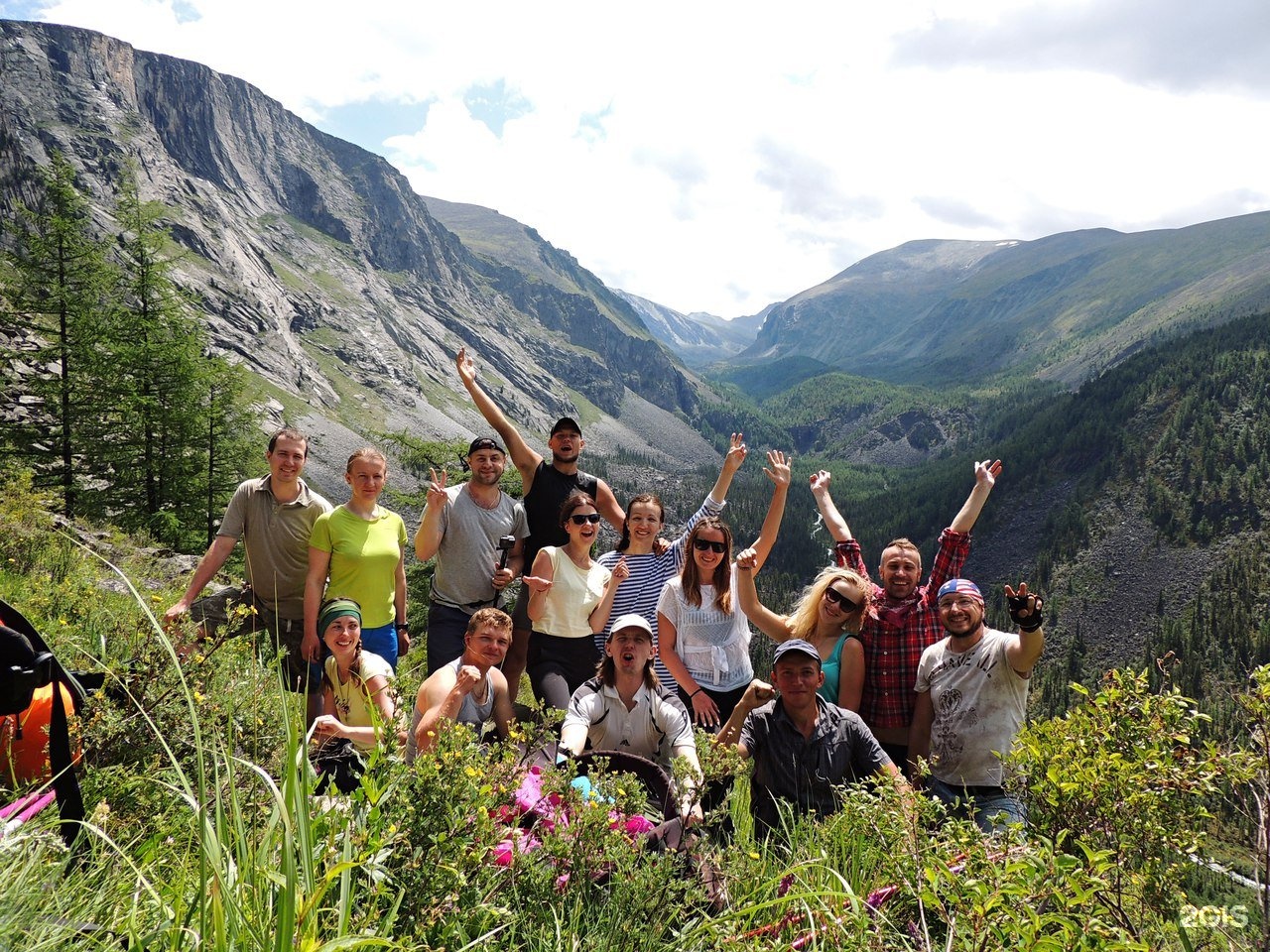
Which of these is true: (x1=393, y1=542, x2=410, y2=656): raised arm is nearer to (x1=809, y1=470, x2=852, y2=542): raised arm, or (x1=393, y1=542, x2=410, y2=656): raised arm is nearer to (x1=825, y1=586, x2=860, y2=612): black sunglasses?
(x1=825, y1=586, x2=860, y2=612): black sunglasses

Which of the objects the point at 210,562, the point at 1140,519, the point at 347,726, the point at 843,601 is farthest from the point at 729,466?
the point at 1140,519

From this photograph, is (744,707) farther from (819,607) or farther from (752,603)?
(819,607)

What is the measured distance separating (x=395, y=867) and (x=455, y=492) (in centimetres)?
400

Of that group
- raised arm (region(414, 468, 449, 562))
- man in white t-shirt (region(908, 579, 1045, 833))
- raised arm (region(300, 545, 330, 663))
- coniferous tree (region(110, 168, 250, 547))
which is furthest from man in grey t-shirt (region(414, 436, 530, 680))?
coniferous tree (region(110, 168, 250, 547))

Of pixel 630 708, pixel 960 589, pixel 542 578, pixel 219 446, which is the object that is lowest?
pixel 219 446

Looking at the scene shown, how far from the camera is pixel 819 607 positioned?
529cm

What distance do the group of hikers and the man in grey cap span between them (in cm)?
1

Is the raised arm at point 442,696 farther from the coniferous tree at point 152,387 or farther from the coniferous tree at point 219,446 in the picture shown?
the coniferous tree at point 219,446

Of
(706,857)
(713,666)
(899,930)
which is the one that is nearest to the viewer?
(899,930)

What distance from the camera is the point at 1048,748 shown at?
247 centimetres

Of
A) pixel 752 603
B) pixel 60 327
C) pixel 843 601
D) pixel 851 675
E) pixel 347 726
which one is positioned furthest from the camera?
pixel 60 327

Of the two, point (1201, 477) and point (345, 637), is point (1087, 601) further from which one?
point (345, 637)

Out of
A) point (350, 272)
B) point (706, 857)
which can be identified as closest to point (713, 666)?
point (706, 857)

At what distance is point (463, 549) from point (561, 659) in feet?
3.89
